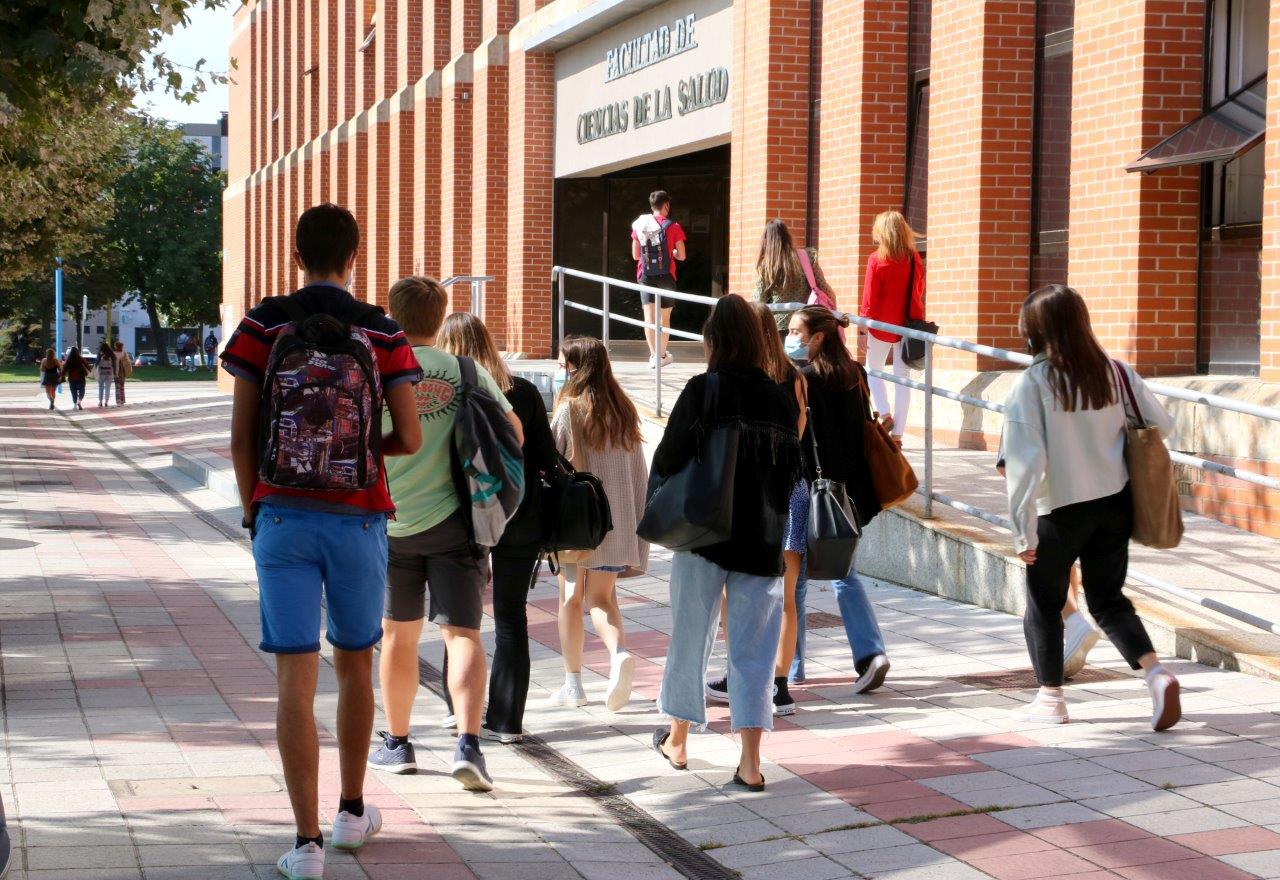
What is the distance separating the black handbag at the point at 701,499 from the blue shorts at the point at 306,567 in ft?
3.99

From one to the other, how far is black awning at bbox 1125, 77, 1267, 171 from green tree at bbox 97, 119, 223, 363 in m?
81.5

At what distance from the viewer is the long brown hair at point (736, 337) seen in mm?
5906

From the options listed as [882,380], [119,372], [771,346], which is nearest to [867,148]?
[882,380]

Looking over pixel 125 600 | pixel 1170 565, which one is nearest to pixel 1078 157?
pixel 1170 565

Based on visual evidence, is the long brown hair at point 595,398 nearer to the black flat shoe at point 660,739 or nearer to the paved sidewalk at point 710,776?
the paved sidewalk at point 710,776

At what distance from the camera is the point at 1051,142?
13.6 m

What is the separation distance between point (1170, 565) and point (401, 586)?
4.46 m

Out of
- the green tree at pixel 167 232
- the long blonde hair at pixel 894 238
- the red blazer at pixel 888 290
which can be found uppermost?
the green tree at pixel 167 232

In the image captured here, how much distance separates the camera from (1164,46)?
37.9 ft

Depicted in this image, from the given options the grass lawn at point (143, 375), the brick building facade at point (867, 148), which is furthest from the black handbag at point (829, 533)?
the grass lawn at point (143, 375)

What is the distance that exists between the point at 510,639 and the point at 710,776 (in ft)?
3.23

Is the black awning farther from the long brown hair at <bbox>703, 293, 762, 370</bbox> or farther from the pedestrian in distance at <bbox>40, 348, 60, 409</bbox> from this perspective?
the pedestrian in distance at <bbox>40, 348, 60, 409</bbox>

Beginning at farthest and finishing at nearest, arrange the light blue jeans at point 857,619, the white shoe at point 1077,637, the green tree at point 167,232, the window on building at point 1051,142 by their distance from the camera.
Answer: the green tree at point 167,232, the window on building at point 1051,142, the light blue jeans at point 857,619, the white shoe at point 1077,637

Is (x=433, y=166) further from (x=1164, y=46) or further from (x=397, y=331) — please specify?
(x=397, y=331)
